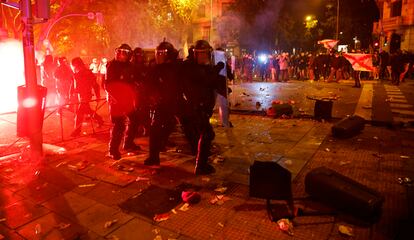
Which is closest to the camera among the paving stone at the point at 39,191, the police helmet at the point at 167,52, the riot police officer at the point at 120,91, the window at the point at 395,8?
the paving stone at the point at 39,191

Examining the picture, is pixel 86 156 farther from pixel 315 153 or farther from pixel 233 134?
pixel 315 153

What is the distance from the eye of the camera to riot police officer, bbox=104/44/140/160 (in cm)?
681

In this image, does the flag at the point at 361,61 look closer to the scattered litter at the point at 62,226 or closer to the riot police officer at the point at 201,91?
the riot police officer at the point at 201,91

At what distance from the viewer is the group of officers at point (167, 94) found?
6.00 metres

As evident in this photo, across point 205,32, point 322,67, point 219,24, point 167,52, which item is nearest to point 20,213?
point 167,52

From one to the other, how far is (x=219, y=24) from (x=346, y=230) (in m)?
38.1

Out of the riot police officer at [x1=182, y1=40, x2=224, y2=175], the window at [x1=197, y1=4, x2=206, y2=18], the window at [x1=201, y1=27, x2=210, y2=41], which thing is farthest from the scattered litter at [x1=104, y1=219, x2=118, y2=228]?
the window at [x1=197, y1=4, x2=206, y2=18]

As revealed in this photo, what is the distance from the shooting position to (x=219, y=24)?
132 feet

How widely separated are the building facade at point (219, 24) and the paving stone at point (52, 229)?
103ft

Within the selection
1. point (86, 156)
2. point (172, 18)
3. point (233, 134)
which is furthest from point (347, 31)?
point (86, 156)

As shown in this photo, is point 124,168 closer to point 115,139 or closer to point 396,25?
point 115,139

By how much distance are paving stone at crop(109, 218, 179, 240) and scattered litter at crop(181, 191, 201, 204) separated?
697 mm

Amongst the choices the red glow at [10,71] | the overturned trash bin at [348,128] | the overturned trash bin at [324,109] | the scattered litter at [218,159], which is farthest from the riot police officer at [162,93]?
the red glow at [10,71]

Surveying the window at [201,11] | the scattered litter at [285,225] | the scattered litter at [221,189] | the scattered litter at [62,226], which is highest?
the window at [201,11]
